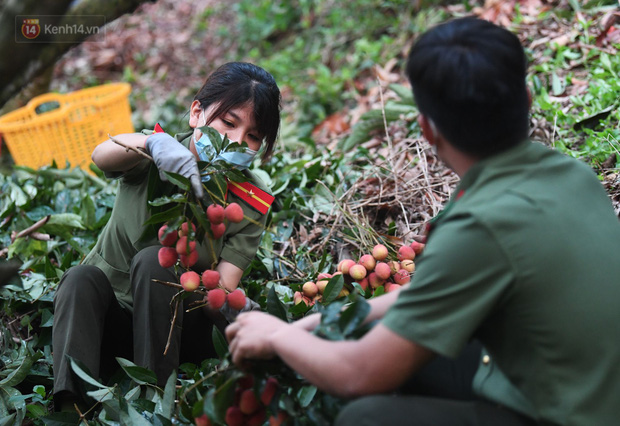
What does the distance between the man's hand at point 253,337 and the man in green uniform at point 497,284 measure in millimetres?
28

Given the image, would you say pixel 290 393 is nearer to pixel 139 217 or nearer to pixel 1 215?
pixel 139 217

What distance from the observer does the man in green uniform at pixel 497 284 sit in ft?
3.17

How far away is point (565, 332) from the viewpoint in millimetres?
988

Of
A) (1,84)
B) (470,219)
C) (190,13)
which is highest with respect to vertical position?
(1,84)

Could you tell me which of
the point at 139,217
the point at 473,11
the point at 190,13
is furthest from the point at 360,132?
the point at 190,13

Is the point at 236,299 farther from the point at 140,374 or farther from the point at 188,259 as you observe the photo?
the point at 140,374

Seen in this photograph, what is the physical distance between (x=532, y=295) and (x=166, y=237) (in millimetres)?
880

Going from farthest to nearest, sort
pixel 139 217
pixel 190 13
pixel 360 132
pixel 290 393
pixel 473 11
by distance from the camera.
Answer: pixel 190 13 < pixel 473 11 < pixel 360 132 < pixel 139 217 < pixel 290 393

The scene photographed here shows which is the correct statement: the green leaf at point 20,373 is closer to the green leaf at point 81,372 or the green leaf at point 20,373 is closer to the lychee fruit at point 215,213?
the green leaf at point 81,372

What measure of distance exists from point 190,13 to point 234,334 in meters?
5.89

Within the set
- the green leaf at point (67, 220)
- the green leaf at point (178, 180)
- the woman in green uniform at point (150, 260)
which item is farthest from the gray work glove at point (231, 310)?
the green leaf at point (67, 220)

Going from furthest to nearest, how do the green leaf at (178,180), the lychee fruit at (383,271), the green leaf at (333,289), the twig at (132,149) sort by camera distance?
the lychee fruit at (383,271), the green leaf at (333,289), the twig at (132,149), the green leaf at (178,180)
